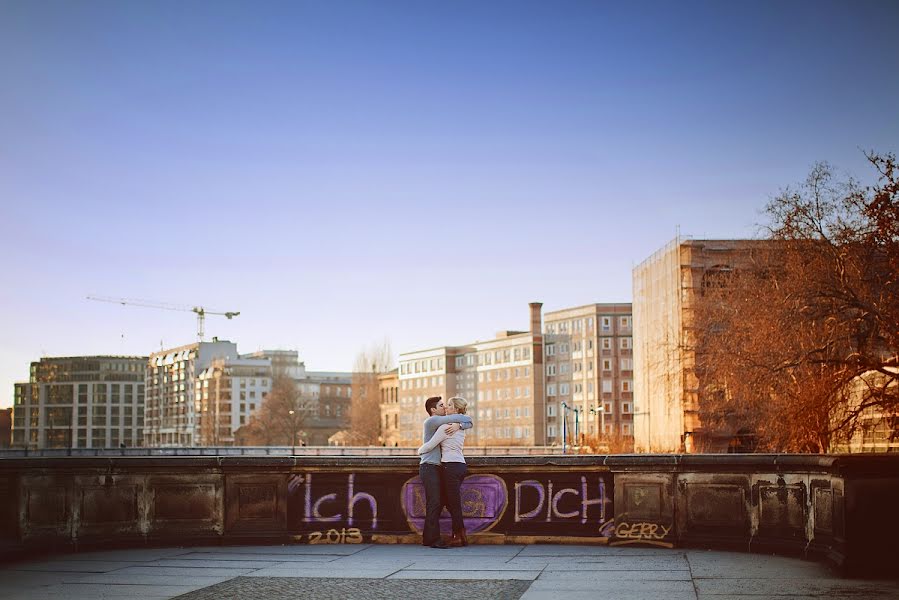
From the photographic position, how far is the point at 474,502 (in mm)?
13828

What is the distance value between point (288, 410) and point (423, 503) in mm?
148007

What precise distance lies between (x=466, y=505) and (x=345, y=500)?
5.08 ft

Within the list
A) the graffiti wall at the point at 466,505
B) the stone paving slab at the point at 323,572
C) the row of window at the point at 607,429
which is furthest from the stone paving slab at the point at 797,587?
the row of window at the point at 607,429

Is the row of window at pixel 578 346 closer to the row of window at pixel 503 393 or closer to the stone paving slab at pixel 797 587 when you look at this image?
the row of window at pixel 503 393

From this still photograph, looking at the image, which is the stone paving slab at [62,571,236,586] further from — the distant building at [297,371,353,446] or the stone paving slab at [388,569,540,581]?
the distant building at [297,371,353,446]

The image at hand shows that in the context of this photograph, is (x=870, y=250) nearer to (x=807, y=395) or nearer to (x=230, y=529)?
(x=807, y=395)

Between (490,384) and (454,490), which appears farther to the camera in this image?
(490,384)

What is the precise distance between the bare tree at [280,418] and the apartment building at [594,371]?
4318 centimetres

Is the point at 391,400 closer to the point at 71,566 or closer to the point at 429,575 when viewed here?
the point at 71,566

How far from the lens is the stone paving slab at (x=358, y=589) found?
30.4ft

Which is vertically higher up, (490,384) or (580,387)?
(490,384)

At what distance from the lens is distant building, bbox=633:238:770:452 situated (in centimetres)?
6775

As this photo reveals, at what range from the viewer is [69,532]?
536 inches

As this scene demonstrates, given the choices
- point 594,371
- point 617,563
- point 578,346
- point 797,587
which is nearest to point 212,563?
point 617,563
